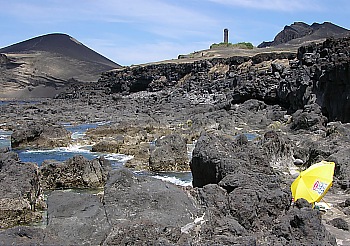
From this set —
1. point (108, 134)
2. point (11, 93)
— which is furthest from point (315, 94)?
point (11, 93)

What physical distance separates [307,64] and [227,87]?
15970 mm

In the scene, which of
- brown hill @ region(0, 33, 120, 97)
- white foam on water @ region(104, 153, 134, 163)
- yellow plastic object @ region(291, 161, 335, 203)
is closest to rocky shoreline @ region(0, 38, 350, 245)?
white foam on water @ region(104, 153, 134, 163)

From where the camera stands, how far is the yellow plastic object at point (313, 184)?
1198 centimetres

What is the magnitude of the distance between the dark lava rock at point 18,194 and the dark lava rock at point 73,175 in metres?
2.92

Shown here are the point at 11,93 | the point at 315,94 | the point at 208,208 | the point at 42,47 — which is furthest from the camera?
the point at 42,47

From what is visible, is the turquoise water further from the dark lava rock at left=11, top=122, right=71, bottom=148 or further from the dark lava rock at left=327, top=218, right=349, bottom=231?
the dark lava rock at left=327, top=218, right=349, bottom=231

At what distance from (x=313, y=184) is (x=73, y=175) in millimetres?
10031

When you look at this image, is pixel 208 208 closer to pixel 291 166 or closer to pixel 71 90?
pixel 291 166

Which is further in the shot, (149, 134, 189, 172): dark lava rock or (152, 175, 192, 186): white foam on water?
(149, 134, 189, 172): dark lava rock

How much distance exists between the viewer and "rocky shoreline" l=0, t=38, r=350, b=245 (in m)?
7.49

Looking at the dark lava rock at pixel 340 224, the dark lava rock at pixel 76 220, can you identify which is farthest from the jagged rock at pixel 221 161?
the dark lava rock at pixel 76 220

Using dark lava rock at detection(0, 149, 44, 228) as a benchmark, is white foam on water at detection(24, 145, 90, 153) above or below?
below

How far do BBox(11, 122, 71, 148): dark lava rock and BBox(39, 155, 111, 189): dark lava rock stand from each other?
39.9 ft

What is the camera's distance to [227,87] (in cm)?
6134
